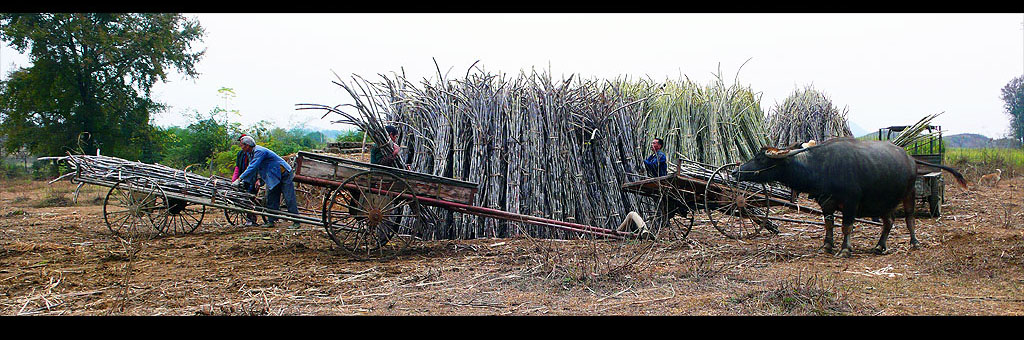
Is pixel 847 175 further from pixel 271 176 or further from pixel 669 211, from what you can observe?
pixel 271 176

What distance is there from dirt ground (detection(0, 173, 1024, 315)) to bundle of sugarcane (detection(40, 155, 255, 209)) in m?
0.55

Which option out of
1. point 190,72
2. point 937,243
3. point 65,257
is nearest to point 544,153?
point 937,243

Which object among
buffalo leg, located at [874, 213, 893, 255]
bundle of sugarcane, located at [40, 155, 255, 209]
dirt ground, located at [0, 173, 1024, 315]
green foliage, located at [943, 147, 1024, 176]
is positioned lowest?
dirt ground, located at [0, 173, 1024, 315]

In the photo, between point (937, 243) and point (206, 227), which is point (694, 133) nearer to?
point (937, 243)

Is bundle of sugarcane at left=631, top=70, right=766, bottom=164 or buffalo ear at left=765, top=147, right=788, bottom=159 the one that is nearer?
buffalo ear at left=765, top=147, right=788, bottom=159

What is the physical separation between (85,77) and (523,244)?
19165mm

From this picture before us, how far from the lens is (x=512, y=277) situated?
17.1 feet

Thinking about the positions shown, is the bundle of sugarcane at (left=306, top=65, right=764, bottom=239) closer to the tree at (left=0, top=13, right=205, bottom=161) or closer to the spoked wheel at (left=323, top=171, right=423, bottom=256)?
the spoked wheel at (left=323, top=171, right=423, bottom=256)

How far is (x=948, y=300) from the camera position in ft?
14.3

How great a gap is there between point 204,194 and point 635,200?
5536mm

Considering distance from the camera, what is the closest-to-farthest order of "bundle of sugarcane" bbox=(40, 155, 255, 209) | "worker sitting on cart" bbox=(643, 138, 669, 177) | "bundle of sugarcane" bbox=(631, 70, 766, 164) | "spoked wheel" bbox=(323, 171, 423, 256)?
1. "spoked wheel" bbox=(323, 171, 423, 256)
2. "bundle of sugarcane" bbox=(40, 155, 255, 209)
3. "worker sitting on cart" bbox=(643, 138, 669, 177)
4. "bundle of sugarcane" bbox=(631, 70, 766, 164)

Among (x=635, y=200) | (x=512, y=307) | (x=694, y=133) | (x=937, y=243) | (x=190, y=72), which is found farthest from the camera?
(x=190, y=72)

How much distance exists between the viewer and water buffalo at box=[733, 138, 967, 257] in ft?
20.1

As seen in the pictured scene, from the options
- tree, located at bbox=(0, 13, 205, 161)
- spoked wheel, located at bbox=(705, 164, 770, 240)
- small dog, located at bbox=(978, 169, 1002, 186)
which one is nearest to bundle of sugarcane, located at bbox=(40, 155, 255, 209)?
spoked wheel, located at bbox=(705, 164, 770, 240)
